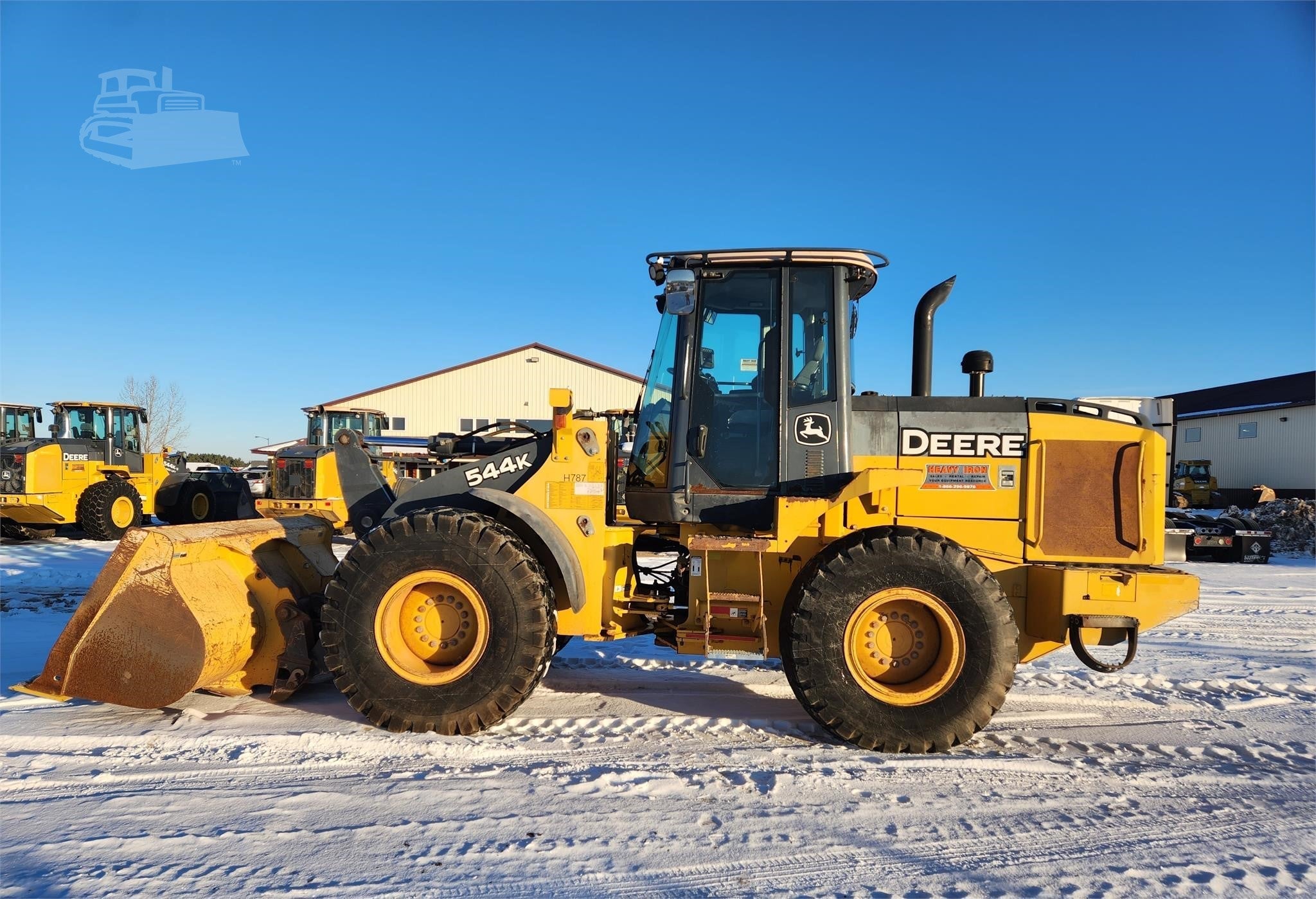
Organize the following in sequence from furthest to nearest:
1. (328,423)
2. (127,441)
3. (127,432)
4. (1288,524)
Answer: (328,423) → (1288,524) → (127,432) → (127,441)

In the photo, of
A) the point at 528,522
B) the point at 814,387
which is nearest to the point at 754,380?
the point at 814,387

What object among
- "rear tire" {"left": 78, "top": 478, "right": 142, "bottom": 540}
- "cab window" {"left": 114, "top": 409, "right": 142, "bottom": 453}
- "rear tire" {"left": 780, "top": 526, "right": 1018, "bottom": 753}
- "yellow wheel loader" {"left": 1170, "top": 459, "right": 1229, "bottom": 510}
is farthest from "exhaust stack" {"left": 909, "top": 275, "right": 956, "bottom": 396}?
"yellow wheel loader" {"left": 1170, "top": 459, "right": 1229, "bottom": 510}

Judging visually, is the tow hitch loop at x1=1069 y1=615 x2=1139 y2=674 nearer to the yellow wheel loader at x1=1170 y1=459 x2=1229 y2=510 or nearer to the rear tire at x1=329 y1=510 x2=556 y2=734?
the rear tire at x1=329 y1=510 x2=556 y2=734

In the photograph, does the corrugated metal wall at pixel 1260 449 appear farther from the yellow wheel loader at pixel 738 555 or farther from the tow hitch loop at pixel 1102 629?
the yellow wheel loader at pixel 738 555

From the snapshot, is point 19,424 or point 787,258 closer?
point 787,258

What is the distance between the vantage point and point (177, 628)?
3842 mm

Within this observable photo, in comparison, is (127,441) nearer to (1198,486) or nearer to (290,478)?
(290,478)

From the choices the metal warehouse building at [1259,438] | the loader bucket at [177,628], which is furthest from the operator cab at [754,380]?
the metal warehouse building at [1259,438]

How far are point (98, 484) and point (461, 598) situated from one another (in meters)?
13.5

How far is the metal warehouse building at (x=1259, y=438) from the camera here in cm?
2873

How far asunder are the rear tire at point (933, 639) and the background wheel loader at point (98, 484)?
14450 millimetres

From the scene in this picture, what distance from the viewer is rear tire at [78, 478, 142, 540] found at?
13406 millimetres

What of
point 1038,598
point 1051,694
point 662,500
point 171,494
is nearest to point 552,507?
point 662,500

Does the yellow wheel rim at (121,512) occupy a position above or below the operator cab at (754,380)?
below
